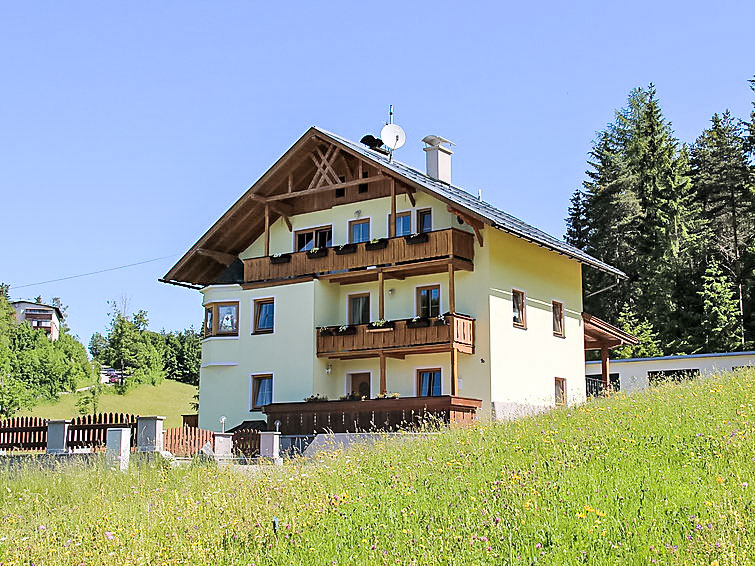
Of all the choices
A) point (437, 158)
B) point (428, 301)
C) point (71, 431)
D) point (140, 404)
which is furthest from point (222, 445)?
point (140, 404)

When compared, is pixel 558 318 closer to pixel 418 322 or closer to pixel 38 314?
pixel 418 322

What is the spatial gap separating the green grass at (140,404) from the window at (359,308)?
64.3 feet

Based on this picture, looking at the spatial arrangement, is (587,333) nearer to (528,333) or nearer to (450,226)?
(528,333)

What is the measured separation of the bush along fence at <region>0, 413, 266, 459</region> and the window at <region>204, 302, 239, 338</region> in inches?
362

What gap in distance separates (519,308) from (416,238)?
4375mm

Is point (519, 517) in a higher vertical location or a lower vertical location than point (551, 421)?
lower

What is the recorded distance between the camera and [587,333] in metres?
33.8

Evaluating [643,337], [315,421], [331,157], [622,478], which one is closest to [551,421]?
[622,478]

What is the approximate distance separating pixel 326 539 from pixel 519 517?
79.1 inches

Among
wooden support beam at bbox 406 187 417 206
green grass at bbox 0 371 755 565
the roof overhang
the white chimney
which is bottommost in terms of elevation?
green grass at bbox 0 371 755 565

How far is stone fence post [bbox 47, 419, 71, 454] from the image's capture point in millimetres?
21734

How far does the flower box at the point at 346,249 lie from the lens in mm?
29484

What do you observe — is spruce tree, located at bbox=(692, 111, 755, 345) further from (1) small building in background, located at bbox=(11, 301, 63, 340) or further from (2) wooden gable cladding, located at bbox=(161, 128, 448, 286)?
(1) small building in background, located at bbox=(11, 301, 63, 340)

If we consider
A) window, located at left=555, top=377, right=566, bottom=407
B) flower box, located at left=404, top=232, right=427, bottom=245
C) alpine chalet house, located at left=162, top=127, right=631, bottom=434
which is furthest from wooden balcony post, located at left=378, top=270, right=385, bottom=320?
window, located at left=555, top=377, right=566, bottom=407
